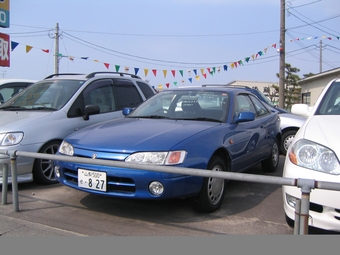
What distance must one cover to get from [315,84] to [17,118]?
19.8 m

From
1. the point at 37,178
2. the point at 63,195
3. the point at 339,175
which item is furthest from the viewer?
the point at 37,178

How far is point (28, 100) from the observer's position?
18.6 feet

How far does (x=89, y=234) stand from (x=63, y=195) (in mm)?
1486

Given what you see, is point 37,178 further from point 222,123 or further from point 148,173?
point 222,123

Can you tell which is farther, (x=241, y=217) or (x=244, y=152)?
(x=244, y=152)

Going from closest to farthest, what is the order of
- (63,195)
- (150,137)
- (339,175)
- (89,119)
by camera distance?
1. (339,175)
2. (150,137)
3. (63,195)
4. (89,119)

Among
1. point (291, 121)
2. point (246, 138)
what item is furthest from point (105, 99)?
point (291, 121)

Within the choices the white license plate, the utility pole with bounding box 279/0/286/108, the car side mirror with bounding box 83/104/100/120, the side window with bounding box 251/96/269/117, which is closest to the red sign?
the car side mirror with bounding box 83/104/100/120

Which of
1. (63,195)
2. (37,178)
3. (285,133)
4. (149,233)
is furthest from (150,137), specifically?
(285,133)

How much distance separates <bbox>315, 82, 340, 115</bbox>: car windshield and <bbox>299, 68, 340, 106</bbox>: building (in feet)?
48.1

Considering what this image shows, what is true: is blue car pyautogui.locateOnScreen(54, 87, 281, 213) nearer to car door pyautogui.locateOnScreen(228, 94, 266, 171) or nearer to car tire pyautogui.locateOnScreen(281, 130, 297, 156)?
car door pyautogui.locateOnScreen(228, 94, 266, 171)

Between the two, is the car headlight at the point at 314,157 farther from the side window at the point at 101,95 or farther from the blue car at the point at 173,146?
the side window at the point at 101,95

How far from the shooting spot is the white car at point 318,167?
8.68 ft

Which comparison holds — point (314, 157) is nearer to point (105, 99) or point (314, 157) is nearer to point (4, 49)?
point (105, 99)
